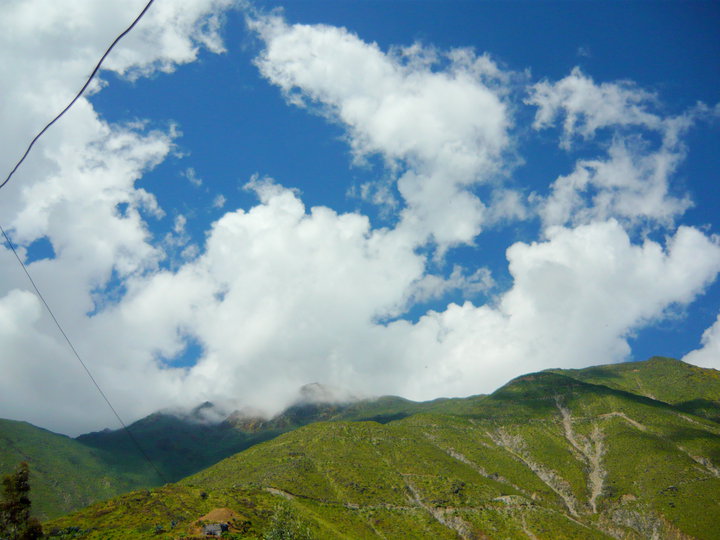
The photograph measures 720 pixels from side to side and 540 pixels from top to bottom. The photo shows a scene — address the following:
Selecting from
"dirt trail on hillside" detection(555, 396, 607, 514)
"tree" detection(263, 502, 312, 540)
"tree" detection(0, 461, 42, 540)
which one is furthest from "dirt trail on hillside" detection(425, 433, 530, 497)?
"tree" detection(0, 461, 42, 540)

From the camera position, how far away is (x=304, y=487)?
Result: 14912 centimetres

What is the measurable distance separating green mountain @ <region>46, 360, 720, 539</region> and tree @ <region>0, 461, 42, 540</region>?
1457 centimetres

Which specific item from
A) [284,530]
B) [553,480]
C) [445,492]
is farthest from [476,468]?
[284,530]

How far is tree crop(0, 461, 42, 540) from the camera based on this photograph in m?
74.5

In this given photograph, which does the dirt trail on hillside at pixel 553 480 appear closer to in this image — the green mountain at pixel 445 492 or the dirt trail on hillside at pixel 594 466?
the green mountain at pixel 445 492

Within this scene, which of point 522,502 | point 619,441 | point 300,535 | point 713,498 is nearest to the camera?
point 300,535

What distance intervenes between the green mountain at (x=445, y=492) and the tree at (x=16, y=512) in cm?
1457

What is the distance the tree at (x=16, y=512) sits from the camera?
7450cm

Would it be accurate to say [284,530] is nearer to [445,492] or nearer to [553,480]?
[445,492]

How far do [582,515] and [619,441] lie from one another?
141 feet

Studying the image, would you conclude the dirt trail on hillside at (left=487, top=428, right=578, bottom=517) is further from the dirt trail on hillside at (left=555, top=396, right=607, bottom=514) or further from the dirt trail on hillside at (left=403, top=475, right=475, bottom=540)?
the dirt trail on hillside at (left=403, top=475, right=475, bottom=540)

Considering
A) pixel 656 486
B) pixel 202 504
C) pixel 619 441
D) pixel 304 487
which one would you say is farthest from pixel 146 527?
pixel 619 441

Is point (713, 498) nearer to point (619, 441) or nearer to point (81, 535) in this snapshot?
point (619, 441)

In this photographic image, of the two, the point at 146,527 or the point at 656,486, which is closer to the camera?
the point at 146,527
